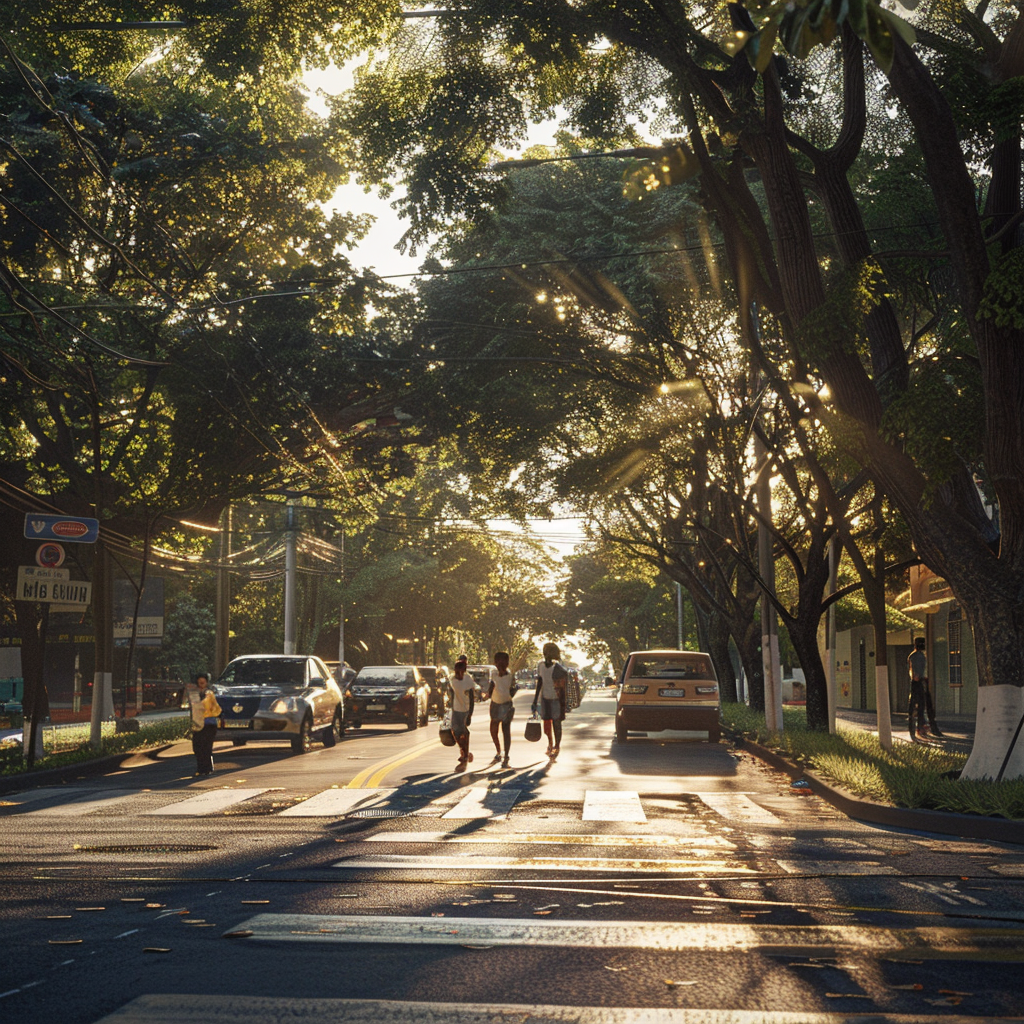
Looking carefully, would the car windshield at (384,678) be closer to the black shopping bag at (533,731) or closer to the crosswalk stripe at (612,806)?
the black shopping bag at (533,731)

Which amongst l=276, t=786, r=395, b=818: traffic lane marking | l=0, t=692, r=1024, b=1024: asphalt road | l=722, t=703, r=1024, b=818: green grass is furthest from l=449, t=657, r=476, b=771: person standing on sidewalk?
l=722, t=703, r=1024, b=818: green grass

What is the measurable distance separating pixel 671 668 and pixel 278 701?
7270 mm

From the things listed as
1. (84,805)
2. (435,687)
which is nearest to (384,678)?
(435,687)

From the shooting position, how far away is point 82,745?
69.2 feet

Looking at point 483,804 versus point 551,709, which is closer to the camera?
point 483,804

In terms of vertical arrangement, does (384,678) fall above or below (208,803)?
above

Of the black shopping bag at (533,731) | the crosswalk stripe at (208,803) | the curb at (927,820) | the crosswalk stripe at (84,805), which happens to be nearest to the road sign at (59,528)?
the crosswalk stripe at (84,805)

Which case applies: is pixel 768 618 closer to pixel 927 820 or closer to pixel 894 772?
pixel 894 772

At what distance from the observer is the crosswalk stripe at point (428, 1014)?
477 cm

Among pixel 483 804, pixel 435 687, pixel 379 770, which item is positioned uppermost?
pixel 435 687

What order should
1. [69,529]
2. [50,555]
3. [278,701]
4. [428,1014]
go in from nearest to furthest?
[428,1014] → [50,555] → [69,529] → [278,701]

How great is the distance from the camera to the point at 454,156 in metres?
17.0

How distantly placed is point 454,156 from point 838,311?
6.39m

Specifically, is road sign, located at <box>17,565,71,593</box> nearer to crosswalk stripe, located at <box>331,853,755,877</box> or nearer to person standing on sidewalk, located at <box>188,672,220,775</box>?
person standing on sidewalk, located at <box>188,672,220,775</box>
